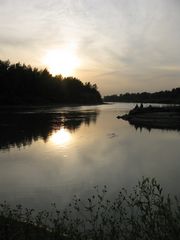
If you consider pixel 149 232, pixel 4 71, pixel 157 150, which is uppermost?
pixel 4 71

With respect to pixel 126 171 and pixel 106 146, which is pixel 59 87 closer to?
pixel 106 146

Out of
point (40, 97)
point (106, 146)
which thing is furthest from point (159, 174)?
point (40, 97)

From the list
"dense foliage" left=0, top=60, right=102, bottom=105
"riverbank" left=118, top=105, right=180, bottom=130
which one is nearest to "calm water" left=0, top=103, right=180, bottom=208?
"riverbank" left=118, top=105, right=180, bottom=130

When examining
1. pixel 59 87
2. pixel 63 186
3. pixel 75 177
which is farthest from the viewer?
pixel 59 87

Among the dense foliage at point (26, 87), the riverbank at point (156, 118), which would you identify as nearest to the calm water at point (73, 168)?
the riverbank at point (156, 118)

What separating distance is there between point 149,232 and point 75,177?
1401cm

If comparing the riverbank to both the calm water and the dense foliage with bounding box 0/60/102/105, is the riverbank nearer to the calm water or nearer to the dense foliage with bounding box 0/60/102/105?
the calm water

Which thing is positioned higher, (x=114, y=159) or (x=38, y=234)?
(x=38, y=234)

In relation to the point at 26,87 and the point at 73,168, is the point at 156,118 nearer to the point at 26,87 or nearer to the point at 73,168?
the point at 73,168

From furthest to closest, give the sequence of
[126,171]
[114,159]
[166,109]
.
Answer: [166,109] < [114,159] < [126,171]

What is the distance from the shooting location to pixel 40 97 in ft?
536

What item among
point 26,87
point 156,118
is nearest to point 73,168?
point 156,118

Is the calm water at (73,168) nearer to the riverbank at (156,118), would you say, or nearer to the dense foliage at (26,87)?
the riverbank at (156,118)

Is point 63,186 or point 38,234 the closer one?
point 38,234
